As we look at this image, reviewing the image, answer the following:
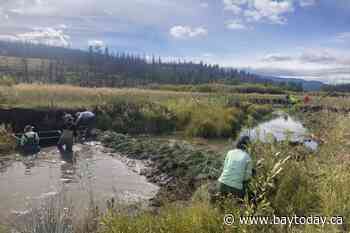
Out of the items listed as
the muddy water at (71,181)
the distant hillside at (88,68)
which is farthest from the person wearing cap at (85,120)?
the distant hillside at (88,68)

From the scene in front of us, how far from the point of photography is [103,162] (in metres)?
12.2

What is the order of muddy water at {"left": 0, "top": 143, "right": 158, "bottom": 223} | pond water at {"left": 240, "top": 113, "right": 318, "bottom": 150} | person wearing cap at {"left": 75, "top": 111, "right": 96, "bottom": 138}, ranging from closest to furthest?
pond water at {"left": 240, "top": 113, "right": 318, "bottom": 150}
muddy water at {"left": 0, "top": 143, "right": 158, "bottom": 223}
person wearing cap at {"left": 75, "top": 111, "right": 96, "bottom": 138}

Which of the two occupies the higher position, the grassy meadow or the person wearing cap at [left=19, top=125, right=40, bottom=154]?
the grassy meadow

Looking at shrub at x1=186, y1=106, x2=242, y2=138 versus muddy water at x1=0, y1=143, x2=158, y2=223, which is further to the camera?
shrub at x1=186, y1=106, x2=242, y2=138

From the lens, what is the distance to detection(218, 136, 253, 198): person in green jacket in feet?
18.6

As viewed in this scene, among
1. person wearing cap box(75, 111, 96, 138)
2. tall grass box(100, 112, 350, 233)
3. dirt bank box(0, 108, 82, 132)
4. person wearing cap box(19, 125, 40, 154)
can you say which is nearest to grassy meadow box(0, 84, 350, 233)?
tall grass box(100, 112, 350, 233)

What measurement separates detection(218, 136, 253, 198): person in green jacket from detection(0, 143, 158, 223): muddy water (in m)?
2.21

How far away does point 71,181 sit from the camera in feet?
31.8

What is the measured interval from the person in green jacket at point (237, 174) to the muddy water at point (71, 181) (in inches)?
87.0

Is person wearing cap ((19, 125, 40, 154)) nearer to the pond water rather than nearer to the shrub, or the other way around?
the pond water

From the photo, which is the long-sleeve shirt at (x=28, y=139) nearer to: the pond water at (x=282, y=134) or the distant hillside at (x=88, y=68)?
the pond water at (x=282, y=134)

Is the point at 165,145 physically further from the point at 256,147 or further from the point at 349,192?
the point at 349,192

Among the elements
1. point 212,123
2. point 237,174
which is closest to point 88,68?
point 212,123

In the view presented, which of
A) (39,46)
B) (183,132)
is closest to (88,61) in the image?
(39,46)
